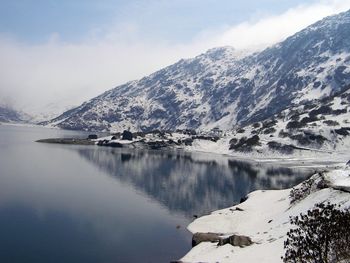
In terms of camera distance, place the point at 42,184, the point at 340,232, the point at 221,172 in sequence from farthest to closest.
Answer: the point at 221,172
the point at 42,184
the point at 340,232

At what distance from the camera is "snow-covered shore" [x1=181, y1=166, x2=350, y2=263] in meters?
51.0

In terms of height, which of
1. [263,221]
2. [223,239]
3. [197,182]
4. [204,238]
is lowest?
[197,182]

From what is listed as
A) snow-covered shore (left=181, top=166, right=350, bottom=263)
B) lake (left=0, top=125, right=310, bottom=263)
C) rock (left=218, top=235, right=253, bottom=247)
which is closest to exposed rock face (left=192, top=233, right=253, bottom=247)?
rock (left=218, top=235, right=253, bottom=247)

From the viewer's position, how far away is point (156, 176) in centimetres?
15800

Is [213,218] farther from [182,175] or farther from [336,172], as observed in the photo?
[182,175]

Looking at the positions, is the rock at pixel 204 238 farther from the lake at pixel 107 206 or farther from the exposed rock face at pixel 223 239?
the lake at pixel 107 206

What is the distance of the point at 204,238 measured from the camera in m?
69.3

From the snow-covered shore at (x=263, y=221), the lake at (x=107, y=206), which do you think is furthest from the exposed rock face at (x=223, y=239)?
the lake at (x=107, y=206)

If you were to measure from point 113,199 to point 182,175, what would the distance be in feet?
197

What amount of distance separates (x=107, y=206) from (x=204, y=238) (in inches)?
1378

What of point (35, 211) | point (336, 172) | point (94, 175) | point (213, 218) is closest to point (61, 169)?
point (94, 175)

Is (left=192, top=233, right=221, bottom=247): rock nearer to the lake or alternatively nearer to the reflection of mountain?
the lake

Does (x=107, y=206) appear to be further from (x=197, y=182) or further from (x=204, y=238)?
(x=197, y=182)

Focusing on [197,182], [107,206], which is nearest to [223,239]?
[107,206]
